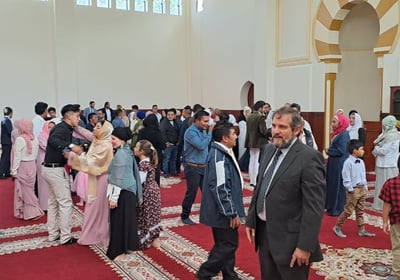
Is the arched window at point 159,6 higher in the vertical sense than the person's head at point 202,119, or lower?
higher

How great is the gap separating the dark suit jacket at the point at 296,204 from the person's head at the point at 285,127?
50 millimetres

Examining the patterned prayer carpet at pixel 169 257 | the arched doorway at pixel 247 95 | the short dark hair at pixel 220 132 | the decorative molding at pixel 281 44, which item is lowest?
the patterned prayer carpet at pixel 169 257

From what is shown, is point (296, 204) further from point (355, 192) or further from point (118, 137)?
point (355, 192)

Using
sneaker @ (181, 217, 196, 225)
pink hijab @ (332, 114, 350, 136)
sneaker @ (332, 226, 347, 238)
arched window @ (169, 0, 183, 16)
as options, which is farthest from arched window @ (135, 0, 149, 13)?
sneaker @ (332, 226, 347, 238)

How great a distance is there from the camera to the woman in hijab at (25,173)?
5484 millimetres

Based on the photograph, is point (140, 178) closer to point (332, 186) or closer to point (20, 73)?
point (332, 186)

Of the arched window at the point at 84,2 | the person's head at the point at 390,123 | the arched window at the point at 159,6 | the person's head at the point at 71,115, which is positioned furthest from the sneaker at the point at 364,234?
the arched window at the point at 159,6

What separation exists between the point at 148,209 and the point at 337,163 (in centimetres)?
264

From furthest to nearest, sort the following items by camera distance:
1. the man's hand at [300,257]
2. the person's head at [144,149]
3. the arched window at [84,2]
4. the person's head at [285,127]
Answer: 1. the arched window at [84,2]
2. the person's head at [144,149]
3. the person's head at [285,127]
4. the man's hand at [300,257]

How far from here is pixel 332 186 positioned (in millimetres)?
5496

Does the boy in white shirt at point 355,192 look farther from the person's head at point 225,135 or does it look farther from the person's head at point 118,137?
the person's head at point 118,137

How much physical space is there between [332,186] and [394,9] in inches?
176

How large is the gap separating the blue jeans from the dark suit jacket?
20.8 ft

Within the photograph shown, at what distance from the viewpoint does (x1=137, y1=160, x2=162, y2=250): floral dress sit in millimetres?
4184
